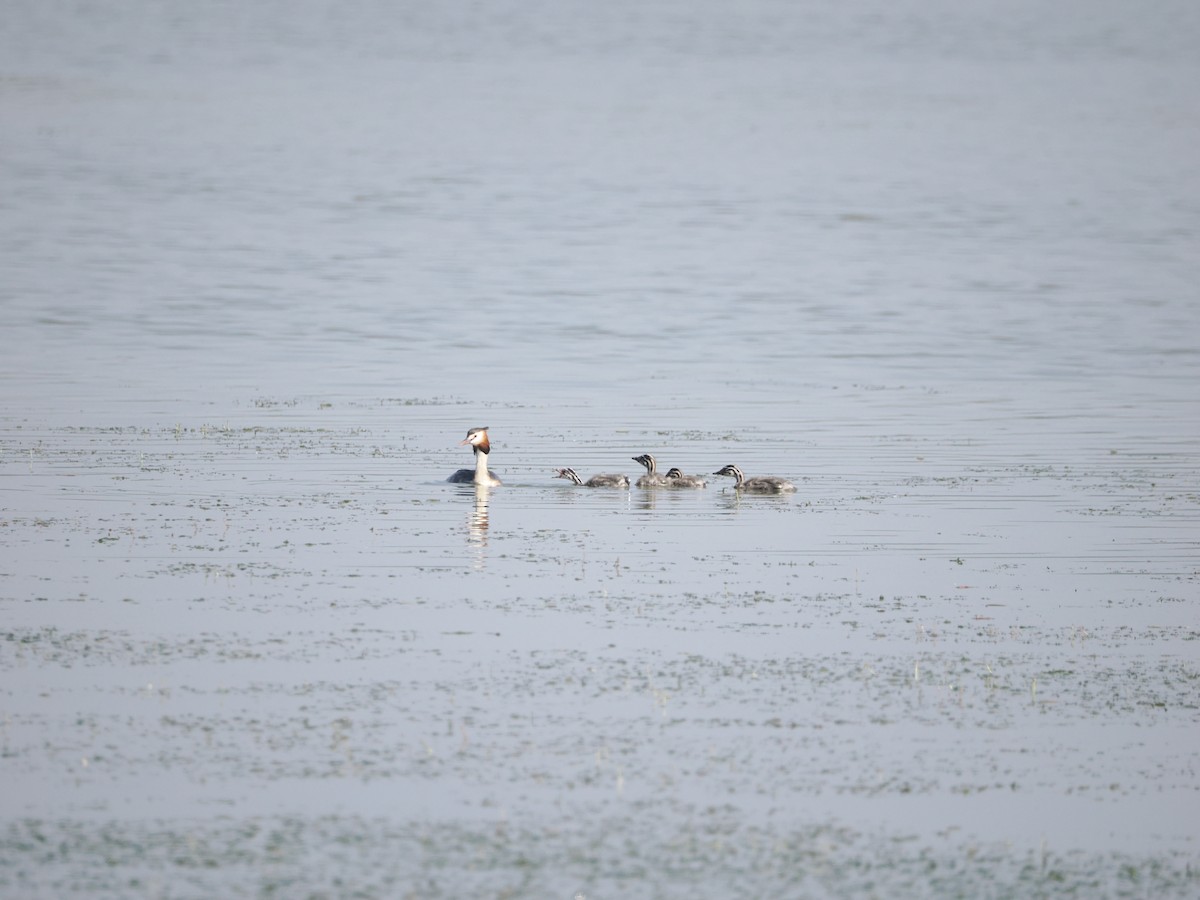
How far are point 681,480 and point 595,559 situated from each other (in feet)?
12.8

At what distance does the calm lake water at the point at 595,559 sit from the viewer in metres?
9.00

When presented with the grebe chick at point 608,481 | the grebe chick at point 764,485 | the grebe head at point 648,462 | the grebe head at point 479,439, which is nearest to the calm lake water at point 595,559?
the grebe chick at point 608,481

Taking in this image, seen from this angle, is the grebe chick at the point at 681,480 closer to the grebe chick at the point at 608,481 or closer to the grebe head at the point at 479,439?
the grebe chick at the point at 608,481

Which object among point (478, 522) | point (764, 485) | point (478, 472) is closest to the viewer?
point (478, 522)

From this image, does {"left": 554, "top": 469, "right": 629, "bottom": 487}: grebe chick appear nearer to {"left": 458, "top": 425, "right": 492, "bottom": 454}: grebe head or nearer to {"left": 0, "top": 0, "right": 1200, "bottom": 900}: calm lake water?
{"left": 0, "top": 0, "right": 1200, "bottom": 900}: calm lake water

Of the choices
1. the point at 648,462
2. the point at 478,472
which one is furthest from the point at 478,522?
the point at 648,462

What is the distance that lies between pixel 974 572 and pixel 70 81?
82.0 m

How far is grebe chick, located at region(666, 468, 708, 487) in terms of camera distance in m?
18.8

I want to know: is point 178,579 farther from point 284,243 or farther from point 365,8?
point 365,8

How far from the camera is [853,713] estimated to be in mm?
10734

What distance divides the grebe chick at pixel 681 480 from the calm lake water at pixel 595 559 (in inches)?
12.7

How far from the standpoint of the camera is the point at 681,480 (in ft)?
61.9

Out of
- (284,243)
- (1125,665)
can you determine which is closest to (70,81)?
(284,243)

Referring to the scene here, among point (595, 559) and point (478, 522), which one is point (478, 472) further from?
point (595, 559)
